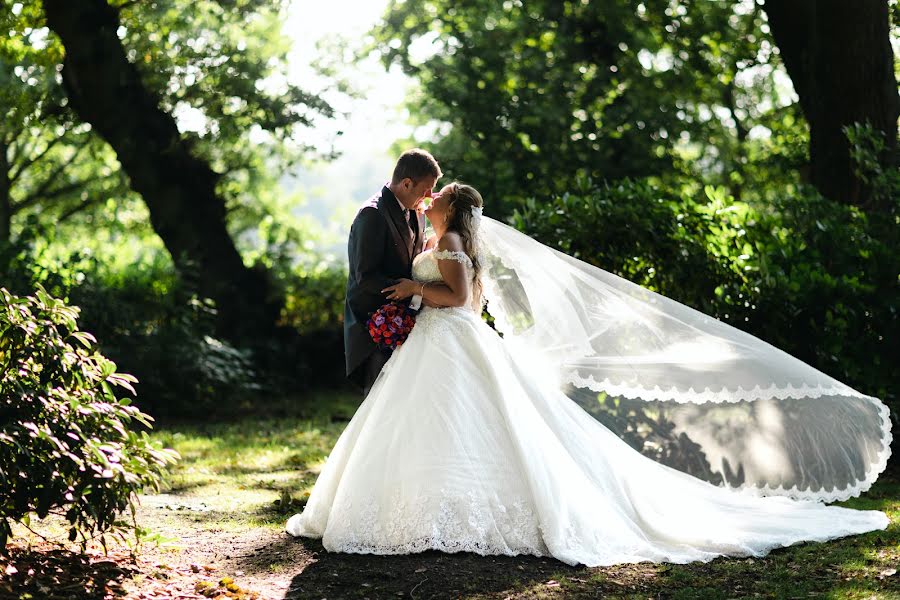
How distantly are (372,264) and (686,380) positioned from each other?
2295 millimetres

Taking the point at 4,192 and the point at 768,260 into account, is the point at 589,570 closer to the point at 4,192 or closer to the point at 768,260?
the point at 768,260

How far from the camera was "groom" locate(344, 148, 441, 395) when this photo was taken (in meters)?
5.84

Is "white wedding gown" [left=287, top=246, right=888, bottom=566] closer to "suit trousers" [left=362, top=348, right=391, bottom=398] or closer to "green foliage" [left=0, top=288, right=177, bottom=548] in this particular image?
"suit trousers" [left=362, top=348, right=391, bottom=398]

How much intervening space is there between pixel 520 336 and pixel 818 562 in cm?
234

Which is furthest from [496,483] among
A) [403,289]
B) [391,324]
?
[403,289]

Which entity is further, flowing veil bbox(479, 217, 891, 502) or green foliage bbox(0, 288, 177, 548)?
flowing veil bbox(479, 217, 891, 502)

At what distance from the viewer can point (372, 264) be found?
19.2 feet

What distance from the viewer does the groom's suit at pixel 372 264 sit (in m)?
5.83

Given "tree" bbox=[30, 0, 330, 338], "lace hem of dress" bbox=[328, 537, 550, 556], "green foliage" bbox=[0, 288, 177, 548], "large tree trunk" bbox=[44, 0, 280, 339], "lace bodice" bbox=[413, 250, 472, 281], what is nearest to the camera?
"green foliage" bbox=[0, 288, 177, 548]

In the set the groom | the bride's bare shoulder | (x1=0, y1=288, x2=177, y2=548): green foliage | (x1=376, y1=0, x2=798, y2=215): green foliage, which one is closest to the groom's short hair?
the groom

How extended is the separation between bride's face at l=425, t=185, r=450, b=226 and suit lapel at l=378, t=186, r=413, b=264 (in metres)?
0.19

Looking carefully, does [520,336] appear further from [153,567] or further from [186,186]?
[186,186]

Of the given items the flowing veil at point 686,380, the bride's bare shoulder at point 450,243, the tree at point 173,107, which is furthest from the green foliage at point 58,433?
the tree at point 173,107

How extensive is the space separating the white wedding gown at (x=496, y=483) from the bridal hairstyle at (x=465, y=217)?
0.19 meters
